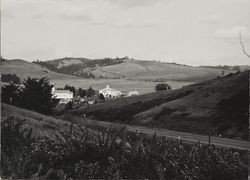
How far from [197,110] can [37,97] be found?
29714 millimetres

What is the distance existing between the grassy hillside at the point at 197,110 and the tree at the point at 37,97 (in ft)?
64.5

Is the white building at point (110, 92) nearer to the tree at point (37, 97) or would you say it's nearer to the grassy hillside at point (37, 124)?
the tree at point (37, 97)

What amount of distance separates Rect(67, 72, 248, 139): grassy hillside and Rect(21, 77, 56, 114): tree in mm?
19661

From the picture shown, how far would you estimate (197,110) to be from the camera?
227 feet

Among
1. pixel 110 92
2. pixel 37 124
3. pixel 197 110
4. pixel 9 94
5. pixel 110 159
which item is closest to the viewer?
pixel 110 159

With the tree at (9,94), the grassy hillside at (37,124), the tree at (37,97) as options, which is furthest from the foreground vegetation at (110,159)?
the tree at (9,94)

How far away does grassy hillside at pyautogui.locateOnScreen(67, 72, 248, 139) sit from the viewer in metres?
55.8

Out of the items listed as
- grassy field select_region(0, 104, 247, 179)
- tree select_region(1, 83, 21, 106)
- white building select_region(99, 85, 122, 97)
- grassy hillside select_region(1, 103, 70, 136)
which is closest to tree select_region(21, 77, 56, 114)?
tree select_region(1, 83, 21, 106)

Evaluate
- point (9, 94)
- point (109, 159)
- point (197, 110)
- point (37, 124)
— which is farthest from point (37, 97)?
point (109, 159)

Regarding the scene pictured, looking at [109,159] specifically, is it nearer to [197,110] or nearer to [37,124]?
[37,124]

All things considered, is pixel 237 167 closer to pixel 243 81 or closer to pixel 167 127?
pixel 167 127

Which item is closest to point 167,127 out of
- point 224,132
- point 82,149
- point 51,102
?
point 224,132

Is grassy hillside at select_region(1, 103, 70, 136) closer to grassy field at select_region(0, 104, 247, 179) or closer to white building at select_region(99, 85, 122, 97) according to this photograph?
grassy field at select_region(0, 104, 247, 179)

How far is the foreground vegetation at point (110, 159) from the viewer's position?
352 inches
